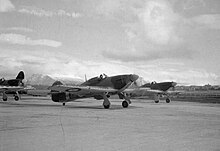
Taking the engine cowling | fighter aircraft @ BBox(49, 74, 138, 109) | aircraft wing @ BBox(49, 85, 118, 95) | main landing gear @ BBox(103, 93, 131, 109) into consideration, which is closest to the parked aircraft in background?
the engine cowling

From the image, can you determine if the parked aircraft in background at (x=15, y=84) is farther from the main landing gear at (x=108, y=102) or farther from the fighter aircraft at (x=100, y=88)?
the main landing gear at (x=108, y=102)

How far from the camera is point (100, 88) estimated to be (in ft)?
60.9

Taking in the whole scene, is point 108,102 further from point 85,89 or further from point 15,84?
point 15,84

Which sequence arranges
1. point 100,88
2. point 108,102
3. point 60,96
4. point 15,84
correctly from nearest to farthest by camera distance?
point 108,102 < point 100,88 < point 60,96 < point 15,84

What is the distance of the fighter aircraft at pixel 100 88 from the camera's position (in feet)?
60.8

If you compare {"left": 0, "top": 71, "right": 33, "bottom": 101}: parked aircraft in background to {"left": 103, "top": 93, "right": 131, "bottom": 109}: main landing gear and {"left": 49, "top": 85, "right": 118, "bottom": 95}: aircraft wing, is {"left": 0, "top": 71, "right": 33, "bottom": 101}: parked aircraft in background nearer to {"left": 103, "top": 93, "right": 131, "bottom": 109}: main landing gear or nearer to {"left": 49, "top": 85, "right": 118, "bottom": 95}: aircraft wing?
{"left": 49, "top": 85, "right": 118, "bottom": 95}: aircraft wing

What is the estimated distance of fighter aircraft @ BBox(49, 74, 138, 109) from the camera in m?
18.5

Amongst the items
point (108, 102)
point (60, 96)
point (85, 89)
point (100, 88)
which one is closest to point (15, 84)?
point (60, 96)

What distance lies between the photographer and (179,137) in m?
6.75

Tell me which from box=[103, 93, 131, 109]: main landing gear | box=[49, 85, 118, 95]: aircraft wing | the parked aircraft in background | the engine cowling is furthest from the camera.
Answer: the parked aircraft in background

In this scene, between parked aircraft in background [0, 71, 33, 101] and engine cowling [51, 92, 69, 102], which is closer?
engine cowling [51, 92, 69, 102]

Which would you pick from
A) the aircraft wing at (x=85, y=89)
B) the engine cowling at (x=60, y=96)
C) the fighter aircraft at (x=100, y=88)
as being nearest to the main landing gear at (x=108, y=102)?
the fighter aircraft at (x=100, y=88)

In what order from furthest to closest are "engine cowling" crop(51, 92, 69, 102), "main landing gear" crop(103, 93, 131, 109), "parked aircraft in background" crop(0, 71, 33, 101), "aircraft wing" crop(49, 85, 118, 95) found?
1. "parked aircraft in background" crop(0, 71, 33, 101)
2. "engine cowling" crop(51, 92, 69, 102)
3. "aircraft wing" crop(49, 85, 118, 95)
4. "main landing gear" crop(103, 93, 131, 109)

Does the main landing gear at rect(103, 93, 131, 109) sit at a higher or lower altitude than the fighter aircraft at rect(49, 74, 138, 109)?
lower
